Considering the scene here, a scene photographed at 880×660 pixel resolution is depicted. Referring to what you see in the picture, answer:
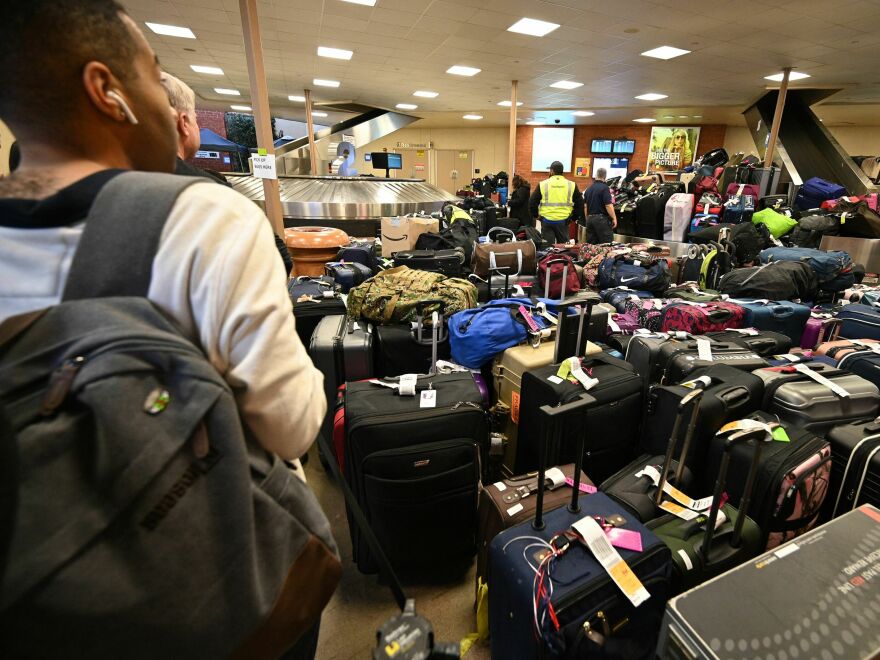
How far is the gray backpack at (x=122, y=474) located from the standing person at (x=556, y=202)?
5.87 meters

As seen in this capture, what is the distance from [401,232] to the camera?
488cm

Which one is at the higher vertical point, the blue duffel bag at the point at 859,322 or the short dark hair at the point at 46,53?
the short dark hair at the point at 46,53

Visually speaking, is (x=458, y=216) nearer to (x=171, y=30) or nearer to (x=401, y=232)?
(x=401, y=232)

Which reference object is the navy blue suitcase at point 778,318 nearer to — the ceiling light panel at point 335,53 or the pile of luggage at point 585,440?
the pile of luggage at point 585,440

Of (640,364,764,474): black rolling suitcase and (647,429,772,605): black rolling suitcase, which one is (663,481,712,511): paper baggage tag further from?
(640,364,764,474): black rolling suitcase

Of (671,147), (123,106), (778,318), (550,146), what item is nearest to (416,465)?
(123,106)

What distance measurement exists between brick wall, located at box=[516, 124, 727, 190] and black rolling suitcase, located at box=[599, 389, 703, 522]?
55.5 ft

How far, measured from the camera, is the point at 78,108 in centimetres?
54

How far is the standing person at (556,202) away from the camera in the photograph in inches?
231

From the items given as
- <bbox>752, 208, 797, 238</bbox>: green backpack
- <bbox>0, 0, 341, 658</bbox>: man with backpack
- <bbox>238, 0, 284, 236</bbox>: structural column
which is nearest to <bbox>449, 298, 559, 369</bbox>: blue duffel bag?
<bbox>0, 0, 341, 658</bbox>: man with backpack

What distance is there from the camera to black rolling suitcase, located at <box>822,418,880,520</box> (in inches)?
55.4

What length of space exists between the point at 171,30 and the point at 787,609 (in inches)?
389

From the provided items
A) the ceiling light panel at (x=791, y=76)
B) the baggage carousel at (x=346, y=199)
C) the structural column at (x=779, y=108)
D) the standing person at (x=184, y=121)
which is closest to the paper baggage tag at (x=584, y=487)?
the standing person at (x=184, y=121)

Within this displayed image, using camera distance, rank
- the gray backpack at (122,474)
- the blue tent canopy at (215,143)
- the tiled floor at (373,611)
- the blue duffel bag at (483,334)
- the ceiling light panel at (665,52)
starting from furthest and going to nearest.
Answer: the blue tent canopy at (215,143), the ceiling light panel at (665,52), the blue duffel bag at (483,334), the tiled floor at (373,611), the gray backpack at (122,474)
